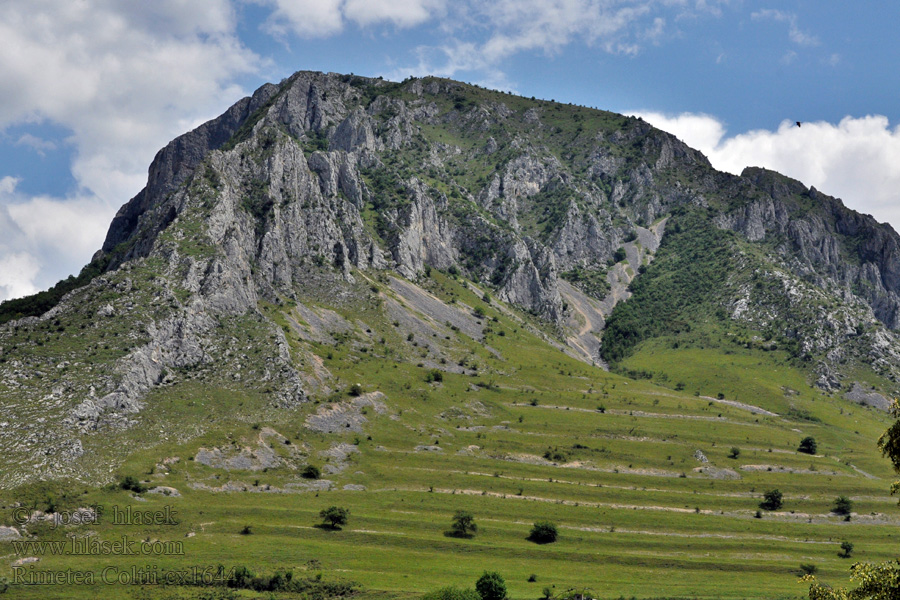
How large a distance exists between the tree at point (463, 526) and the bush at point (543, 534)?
43.5 ft

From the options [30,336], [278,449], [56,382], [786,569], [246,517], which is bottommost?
[786,569]

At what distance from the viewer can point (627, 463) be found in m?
197

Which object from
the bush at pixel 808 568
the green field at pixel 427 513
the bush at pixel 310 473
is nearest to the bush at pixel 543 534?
the green field at pixel 427 513

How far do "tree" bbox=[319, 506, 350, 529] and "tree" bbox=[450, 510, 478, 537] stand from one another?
24.1 metres

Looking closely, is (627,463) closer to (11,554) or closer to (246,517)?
(246,517)

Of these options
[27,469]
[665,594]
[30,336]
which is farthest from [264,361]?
[665,594]

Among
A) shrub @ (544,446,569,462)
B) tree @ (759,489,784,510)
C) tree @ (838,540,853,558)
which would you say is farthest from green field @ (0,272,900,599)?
tree @ (759,489,784,510)

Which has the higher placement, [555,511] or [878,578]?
[878,578]

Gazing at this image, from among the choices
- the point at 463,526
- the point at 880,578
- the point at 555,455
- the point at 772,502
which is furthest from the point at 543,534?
the point at 880,578

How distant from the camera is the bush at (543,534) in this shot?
14900cm

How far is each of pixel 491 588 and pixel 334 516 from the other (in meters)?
45.3

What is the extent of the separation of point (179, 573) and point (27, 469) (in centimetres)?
4424

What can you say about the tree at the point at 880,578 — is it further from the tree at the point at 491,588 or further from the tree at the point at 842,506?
the tree at the point at 842,506

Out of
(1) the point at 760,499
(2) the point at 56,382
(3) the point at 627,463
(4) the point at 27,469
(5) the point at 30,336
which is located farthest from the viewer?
(3) the point at 627,463
